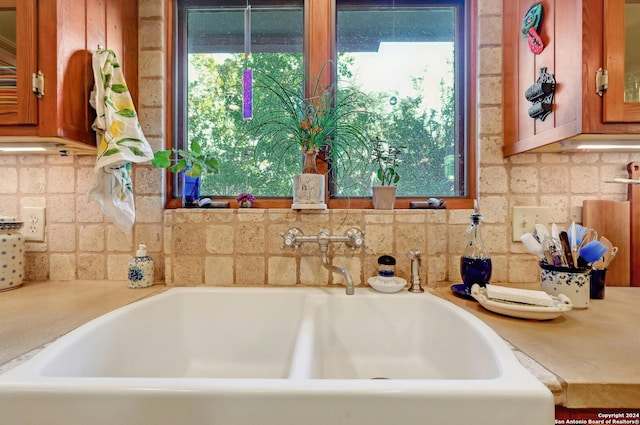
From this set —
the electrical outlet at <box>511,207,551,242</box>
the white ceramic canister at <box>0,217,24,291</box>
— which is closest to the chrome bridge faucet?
the electrical outlet at <box>511,207,551,242</box>

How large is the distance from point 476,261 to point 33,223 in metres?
1.62

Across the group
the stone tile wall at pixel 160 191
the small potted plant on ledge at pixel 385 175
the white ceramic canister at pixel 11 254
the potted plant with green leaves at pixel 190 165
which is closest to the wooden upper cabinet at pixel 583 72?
the stone tile wall at pixel 160 191

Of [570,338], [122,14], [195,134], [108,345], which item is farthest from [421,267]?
[122,14]

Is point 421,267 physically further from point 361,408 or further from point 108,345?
point 108,345

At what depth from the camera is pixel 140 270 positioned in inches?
39.8

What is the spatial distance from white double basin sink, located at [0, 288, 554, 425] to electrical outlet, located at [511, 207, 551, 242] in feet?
1.58

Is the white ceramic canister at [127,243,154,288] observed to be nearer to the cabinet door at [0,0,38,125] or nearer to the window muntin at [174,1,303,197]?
the window muntin at [174,1,303,197]

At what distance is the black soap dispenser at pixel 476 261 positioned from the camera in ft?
2.99

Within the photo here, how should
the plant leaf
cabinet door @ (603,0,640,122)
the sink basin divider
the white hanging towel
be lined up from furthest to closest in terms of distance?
the plant leaf
the white hanging towel
cabinet door @ (603,0,640,122)
the sink basin divider

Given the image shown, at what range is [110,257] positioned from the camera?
109cm

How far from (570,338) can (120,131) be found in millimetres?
1325

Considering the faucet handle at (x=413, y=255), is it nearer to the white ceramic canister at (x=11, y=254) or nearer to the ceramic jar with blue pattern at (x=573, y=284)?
the ceramic jar with blue pattern at (x=573, y=284)

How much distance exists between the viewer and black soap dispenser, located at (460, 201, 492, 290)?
911 millimetres

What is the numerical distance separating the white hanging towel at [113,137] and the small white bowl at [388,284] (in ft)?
2.85
